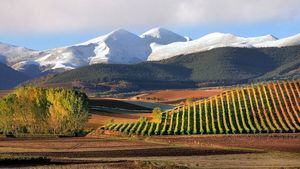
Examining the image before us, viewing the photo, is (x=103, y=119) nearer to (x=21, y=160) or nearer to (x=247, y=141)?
(x=247, y=141)

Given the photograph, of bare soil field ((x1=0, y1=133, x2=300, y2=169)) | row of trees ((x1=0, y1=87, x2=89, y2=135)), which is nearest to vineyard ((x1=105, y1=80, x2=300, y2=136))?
bare soil field ((x1=0, y1=133, x2=300, y2=169))

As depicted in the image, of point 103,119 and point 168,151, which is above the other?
point 103,119

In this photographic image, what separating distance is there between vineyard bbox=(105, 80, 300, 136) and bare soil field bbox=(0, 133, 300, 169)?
19.8 feet

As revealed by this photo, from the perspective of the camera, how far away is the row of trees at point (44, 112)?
11181cm

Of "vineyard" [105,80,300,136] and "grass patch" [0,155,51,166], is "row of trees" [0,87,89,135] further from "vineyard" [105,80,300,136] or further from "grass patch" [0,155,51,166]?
"grass patch" [0,155,51,166]

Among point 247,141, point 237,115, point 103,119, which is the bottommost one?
point 247,141

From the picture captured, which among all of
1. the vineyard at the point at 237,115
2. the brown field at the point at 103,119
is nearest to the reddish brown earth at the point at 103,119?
the brown field at the point at 103,119

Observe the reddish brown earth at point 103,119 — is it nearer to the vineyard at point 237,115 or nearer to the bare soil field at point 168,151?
the vineyard at point 237,115

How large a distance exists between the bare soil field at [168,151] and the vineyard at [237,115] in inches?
238

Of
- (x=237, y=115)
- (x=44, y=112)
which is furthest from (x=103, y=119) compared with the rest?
(x=237, y=115)

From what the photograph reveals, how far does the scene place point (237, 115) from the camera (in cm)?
11006

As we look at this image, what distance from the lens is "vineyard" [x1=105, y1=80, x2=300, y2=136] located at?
99875mm

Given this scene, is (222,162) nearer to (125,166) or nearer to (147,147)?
(125,166)

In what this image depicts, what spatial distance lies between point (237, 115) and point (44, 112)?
35.6m
